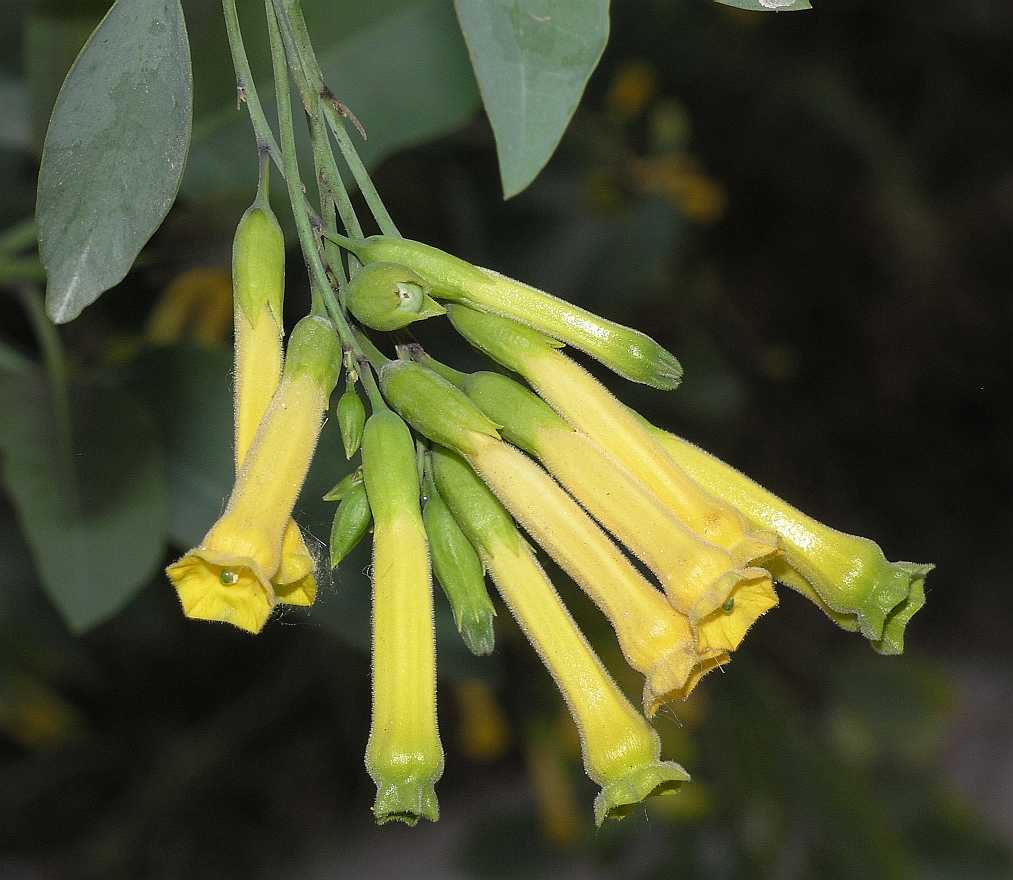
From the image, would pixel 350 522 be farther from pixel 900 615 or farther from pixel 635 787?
pixel 900 615

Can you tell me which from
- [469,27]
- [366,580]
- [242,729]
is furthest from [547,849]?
[469,27]

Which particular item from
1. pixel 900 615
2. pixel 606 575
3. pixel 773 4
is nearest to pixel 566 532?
pixel 606 575

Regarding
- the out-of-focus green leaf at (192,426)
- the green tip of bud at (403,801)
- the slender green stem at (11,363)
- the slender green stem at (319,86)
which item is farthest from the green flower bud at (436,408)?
the slender green stem at (11,363)

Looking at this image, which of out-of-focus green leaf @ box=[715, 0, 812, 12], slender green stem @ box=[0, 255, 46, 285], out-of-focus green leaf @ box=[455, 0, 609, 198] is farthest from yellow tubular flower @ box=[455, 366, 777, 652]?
slender green stem @ box=[0, 255, 46, 285]

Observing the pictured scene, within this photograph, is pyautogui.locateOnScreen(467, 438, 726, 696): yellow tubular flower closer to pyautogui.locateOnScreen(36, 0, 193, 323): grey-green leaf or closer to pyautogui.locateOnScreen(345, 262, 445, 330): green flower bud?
pyautogui.locateOnScreen(345, 262, 445, 330): green flower bud

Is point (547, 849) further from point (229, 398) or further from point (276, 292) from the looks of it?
point (276, 292)
